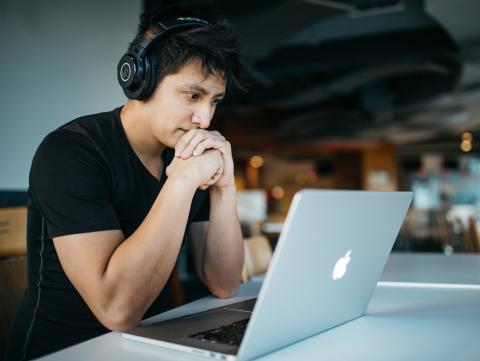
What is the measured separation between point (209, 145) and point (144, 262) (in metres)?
0.37

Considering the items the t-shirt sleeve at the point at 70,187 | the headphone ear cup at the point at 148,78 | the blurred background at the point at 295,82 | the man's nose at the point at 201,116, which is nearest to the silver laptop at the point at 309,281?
the t-shirt sleeve at the point at 70,187

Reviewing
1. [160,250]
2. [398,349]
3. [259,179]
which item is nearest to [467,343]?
[398,349]

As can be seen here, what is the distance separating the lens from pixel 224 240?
54.7 inches

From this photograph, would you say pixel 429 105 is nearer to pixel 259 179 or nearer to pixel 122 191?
pixel 122 191

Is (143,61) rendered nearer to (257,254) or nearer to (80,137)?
(80,137)

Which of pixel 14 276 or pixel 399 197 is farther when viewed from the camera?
pixel 14 276

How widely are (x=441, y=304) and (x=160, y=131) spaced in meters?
0.90

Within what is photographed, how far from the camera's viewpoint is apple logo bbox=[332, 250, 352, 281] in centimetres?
93

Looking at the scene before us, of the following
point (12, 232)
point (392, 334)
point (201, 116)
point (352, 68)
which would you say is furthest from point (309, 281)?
point (352, 68)

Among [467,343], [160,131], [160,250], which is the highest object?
[160,131]

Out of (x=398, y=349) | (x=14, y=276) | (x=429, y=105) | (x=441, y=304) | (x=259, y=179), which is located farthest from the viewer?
(x=259, y=179)

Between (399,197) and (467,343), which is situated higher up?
(399,197)

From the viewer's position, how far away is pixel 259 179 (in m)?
20.7

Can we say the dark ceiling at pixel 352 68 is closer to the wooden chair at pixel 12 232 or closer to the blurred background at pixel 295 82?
the blurred background at pixel 295 82
